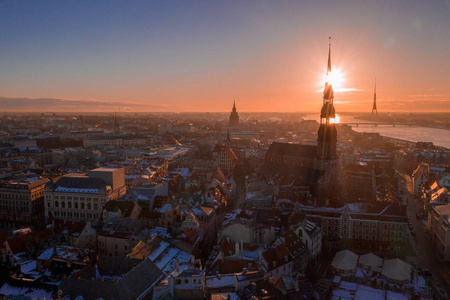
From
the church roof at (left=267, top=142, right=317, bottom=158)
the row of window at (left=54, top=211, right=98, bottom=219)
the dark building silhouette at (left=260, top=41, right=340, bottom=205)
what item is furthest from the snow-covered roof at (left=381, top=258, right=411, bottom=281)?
the row of window at (left=54, top=211, right=98, bottom=219)

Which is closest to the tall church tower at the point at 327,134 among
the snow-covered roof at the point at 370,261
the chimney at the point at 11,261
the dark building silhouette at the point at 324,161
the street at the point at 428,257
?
the dark building silhouette at the point at 324,161

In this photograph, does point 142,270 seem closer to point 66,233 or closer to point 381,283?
point 66,233

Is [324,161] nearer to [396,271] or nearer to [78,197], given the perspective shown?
[396,271]

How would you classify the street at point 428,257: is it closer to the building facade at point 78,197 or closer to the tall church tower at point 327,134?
the tall church tower at point 327,134

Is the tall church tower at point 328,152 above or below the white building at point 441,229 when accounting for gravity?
above

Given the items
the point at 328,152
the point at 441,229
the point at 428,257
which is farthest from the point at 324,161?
the point at 428,257

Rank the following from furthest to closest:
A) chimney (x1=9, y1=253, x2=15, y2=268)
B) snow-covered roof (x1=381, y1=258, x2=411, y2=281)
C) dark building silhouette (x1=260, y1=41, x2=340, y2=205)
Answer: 1. dark building silhouette (x1=260, y1=41, x2=340, y2=205)
2. snow-covered roof (x1=381, y1=258, x2=411, y2=281)
3. chimney (x1=9, y1=253, x2=15, y2=268)

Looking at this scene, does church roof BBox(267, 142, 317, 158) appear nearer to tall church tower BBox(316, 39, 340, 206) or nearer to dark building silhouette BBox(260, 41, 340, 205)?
dark building silhouette BBox(260, 41, 340, 205)

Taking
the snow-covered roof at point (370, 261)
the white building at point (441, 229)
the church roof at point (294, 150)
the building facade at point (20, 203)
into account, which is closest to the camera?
the snow-covered roof at point (370, 261)

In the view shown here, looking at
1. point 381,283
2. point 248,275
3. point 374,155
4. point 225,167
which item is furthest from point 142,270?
point 374,155
